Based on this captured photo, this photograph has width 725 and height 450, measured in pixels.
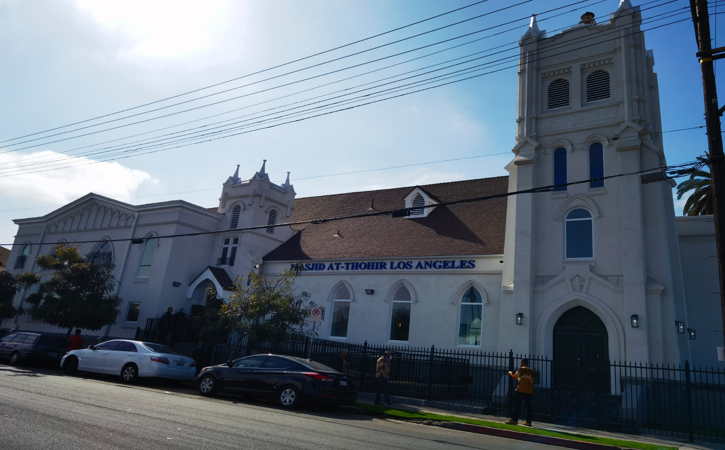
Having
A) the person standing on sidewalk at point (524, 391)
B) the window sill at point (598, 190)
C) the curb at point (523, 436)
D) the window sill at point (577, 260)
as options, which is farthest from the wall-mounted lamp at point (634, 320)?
the curb at point (523, 436)

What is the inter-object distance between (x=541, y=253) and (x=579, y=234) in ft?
5.14

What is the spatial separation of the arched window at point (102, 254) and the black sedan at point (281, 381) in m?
18.9

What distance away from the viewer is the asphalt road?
24.6 ft

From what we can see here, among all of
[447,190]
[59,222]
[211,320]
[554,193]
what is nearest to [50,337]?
[211,320]

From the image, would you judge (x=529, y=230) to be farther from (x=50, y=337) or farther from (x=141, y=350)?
(x=50, y=337)

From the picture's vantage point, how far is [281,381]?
13891 millimetres

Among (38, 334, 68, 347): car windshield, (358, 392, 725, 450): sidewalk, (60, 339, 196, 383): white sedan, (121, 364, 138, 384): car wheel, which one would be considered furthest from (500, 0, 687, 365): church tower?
(38, 334, 68, 347): car windshield

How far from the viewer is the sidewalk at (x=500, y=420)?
12.1 metres

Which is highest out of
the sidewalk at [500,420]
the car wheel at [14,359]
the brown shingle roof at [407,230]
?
the brown shingle roof at [407,230]

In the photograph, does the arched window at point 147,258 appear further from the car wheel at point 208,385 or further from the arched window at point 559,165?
the arched window at point 559,165

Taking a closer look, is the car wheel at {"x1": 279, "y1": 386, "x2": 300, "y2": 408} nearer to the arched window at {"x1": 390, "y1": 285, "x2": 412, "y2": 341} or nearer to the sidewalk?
the sidewalk

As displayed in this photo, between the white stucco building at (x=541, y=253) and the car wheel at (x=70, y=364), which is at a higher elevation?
the white stucco building at (x=541, y=253)

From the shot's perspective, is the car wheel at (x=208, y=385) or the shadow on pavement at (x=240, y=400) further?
the car wheel at (x=208, y=385)

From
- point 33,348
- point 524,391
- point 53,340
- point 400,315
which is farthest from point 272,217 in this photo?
point 524,391
